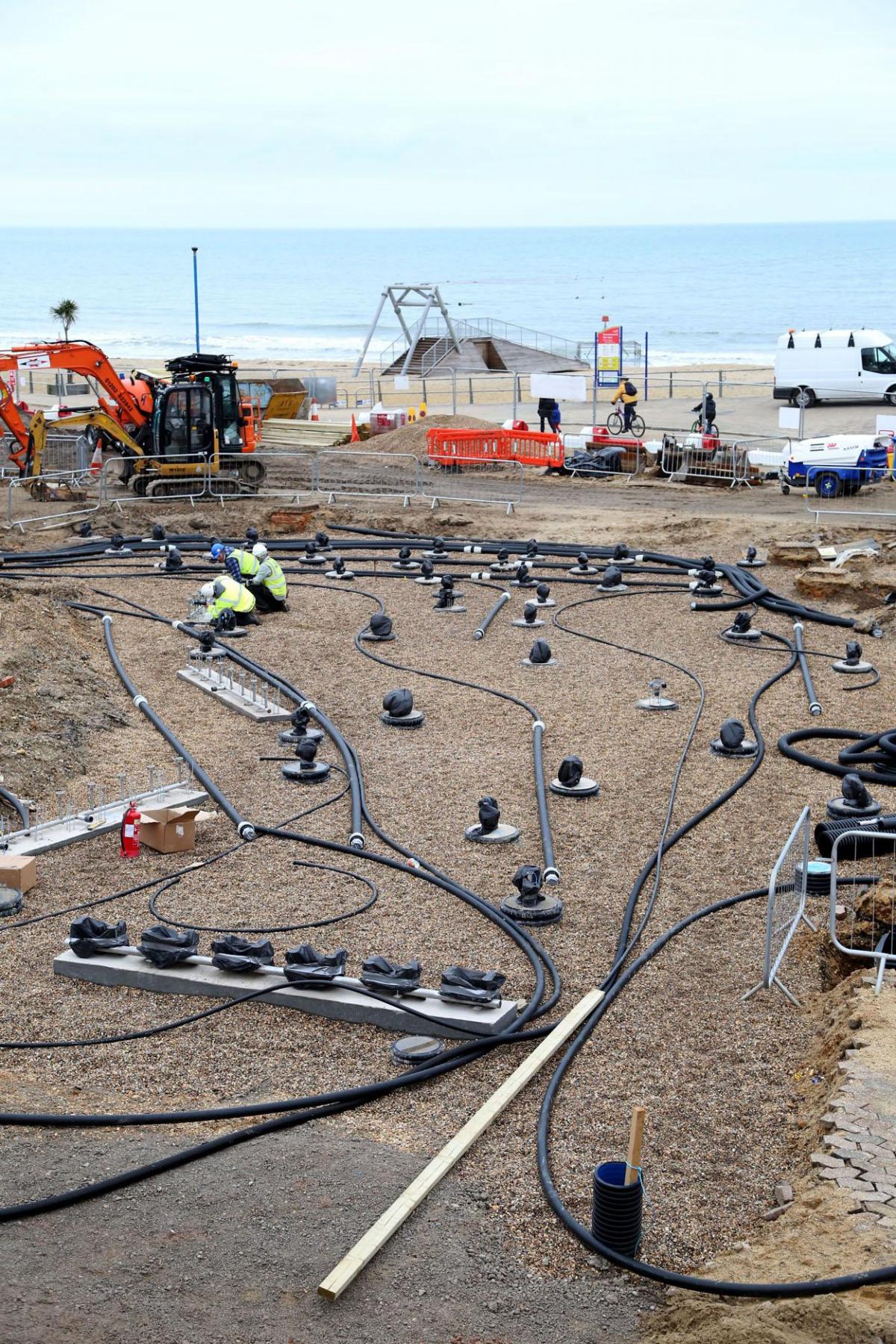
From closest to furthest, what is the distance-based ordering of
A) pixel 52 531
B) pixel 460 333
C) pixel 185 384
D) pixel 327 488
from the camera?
pixel 52 531 → pixel 185 384 → pixel 327 488 → pixel 460 333

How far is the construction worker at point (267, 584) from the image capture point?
744 inches

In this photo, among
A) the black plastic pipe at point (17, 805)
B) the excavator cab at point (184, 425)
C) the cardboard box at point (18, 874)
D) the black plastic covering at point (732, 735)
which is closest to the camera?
the cardboard box at point (18, 874)

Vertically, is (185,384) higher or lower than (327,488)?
higher

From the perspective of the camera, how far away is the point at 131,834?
10.9 m

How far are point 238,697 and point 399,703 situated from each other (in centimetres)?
188

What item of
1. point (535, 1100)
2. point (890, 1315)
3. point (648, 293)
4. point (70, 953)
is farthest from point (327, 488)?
point (648, 293)

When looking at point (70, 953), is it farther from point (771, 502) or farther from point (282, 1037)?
point (771, 502)

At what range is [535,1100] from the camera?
7.38 m

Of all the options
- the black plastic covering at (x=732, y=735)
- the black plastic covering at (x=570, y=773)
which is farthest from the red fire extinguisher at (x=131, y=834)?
the black plastic covering at (x=732, y=735)

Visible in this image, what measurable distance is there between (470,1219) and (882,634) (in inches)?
527

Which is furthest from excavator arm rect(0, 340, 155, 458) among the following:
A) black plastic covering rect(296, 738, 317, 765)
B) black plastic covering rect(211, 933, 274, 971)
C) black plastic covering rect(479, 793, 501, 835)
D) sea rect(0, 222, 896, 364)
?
sea rect(0, 222, 896, 364)

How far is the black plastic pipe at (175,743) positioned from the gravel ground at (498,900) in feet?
0.43

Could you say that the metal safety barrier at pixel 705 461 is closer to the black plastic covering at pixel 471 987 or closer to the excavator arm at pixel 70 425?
the excavator arm at pixel 70 425

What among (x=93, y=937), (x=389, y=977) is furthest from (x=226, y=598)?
(x=389, y=977)
